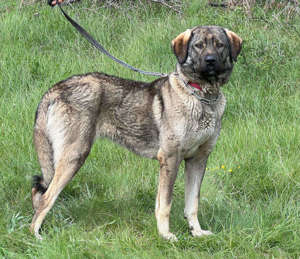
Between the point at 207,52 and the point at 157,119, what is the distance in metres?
0.72

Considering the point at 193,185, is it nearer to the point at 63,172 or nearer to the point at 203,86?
the point at 203,86

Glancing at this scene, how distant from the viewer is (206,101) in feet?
14.2

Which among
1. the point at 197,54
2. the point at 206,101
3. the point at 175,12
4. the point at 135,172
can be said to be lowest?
the point at 135,172

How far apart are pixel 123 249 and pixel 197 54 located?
5.31 ft

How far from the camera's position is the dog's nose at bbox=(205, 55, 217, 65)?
161 inches

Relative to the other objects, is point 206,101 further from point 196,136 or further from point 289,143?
point 289,143

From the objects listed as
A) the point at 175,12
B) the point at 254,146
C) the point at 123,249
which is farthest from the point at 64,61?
the point at 123,249

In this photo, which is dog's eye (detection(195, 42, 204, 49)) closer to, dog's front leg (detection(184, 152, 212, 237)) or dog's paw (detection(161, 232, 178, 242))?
dog's front leg (detection(184, 152, 212, 237))

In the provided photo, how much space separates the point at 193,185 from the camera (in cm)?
459

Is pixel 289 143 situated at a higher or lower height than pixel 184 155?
lower

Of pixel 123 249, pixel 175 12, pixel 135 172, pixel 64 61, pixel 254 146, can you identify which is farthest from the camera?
pixel 175 12

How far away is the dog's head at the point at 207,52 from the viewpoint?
414cm

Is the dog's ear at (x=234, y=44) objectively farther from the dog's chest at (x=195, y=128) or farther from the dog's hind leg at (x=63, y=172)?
the dog's hind leg at (x=63, y=172)

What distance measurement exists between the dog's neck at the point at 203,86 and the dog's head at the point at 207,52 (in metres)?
0.02
